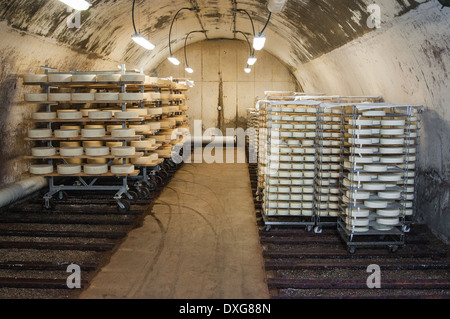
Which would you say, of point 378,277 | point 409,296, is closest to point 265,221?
point 378,277

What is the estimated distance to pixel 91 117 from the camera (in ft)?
28.2

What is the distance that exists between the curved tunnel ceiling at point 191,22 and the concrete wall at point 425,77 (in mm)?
302

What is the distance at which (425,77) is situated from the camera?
6902 millimetres

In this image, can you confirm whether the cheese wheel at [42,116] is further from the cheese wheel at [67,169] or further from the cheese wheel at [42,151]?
the cheese wheel at [67,169]

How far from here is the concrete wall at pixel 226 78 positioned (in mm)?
19125

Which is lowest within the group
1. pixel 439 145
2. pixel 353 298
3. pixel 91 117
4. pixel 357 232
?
pixel 353 298

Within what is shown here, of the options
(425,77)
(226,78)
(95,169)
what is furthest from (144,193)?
(226,78)

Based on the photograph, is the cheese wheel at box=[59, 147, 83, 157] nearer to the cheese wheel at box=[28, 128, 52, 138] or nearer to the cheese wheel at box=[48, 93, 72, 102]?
the cheese wheel at box=[28, 128, 52, 138]

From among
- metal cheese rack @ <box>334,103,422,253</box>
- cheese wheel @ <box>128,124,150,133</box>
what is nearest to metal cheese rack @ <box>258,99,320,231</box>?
metal cheese rack @ <box>334,103,422,253</box>

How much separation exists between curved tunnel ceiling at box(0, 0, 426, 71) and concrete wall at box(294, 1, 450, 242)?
0.99 feet

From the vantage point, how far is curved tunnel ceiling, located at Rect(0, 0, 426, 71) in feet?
24.6

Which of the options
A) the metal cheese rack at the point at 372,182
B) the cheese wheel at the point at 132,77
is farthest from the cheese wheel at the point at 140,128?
the metal cheese rack at the point at 372,182

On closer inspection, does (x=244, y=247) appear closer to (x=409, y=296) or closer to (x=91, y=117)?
(x=409, y=296)

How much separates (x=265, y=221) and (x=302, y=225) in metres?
0.72
